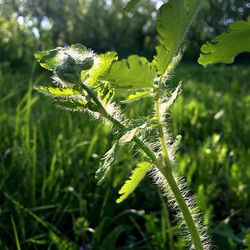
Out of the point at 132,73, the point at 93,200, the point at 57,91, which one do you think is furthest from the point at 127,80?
the point at 93,200

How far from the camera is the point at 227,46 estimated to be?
638mm

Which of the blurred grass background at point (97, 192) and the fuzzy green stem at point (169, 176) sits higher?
the fuzzy green stem at point (169, 176)

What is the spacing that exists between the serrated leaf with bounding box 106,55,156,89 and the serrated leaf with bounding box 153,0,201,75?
3cm

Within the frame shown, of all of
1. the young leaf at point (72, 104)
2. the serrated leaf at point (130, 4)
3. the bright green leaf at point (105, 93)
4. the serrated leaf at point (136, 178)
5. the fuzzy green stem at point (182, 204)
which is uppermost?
the serrated leaf at point (130, 4)

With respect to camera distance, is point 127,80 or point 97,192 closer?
point 127,80

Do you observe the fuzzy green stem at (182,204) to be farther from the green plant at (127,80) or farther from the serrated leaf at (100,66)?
the serrated leaf at (100,66)

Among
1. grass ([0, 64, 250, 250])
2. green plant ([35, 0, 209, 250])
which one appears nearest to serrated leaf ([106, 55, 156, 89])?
green plant ([35, 0, 209, 250])

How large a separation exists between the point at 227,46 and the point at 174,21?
0.38 feet

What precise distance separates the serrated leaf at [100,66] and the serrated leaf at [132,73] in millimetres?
22

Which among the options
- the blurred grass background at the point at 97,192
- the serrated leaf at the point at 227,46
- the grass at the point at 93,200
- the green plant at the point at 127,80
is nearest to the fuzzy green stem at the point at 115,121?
the green plant at the point at 127,80

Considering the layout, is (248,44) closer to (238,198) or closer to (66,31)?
(238,198)

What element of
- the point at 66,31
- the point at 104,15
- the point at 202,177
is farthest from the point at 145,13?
the point at 202,177

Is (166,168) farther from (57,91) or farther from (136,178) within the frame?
(57,91)

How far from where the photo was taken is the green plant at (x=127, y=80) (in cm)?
54
